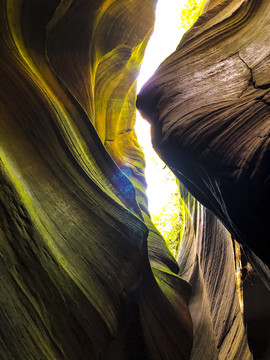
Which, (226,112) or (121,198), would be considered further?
(121,198)

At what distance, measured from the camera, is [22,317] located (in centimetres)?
258

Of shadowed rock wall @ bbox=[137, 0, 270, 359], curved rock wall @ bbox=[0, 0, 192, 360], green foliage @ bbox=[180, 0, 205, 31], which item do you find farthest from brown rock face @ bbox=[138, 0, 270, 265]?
green foliage @ bbox=[180, 0, 205, 31]

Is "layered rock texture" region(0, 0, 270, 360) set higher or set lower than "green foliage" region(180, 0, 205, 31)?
lower

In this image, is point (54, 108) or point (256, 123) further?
point (54, 108)

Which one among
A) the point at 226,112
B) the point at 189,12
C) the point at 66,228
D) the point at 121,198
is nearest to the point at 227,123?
the point at 226,112

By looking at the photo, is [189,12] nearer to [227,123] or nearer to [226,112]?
[226,112]

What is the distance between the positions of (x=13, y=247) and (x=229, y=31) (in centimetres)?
517

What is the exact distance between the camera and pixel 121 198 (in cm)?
584

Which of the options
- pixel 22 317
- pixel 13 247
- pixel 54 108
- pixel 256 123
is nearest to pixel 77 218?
pixel 13 247

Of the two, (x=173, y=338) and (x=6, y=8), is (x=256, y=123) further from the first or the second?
(x=6, y=8)

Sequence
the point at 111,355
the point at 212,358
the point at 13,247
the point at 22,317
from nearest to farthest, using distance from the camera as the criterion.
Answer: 1. the point at 22,317
2. the point at 13,247
3. the point at 111,355
4. the point at 212,358

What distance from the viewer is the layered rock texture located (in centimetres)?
301

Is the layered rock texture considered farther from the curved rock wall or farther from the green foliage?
the green foliage

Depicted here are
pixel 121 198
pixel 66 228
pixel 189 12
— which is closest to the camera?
pixel 66 228
